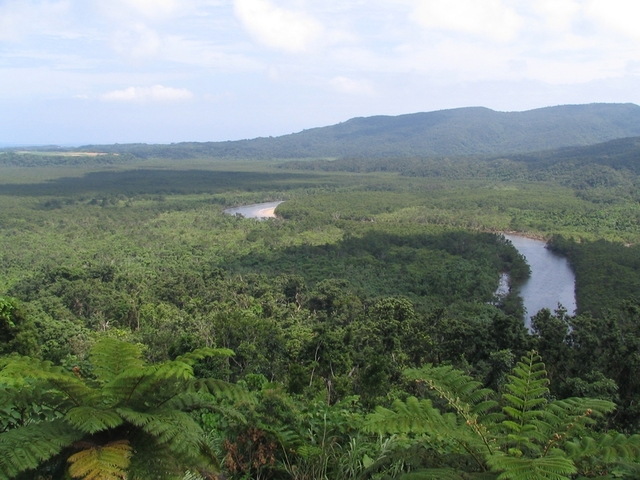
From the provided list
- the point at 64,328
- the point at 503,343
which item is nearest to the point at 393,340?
the point at 503,343

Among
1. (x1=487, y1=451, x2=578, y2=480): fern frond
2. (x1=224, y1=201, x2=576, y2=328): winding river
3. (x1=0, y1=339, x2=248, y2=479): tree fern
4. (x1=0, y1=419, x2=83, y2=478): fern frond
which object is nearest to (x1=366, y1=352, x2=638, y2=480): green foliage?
(x1=487, y1=451, x2=578, y2=480): fern frond

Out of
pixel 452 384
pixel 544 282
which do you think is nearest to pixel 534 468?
pixel 452 384

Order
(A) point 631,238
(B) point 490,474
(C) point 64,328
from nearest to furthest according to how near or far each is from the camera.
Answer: (B) point 490,474 → (C) point 64,328 → (A) point 631,238

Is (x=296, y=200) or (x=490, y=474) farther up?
(x=490, y=474)

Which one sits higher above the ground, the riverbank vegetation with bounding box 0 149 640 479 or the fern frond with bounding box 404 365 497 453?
the fern frond with bounding box 404 365 497 453

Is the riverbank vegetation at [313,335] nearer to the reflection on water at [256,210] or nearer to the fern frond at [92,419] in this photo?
the fern frond at [92,419]

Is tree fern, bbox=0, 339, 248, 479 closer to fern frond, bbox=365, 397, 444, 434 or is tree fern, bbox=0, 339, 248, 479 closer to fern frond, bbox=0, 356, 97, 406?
fern frond, bbox=0, 356, 97, 406

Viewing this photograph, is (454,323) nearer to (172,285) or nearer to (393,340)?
(393,340)
